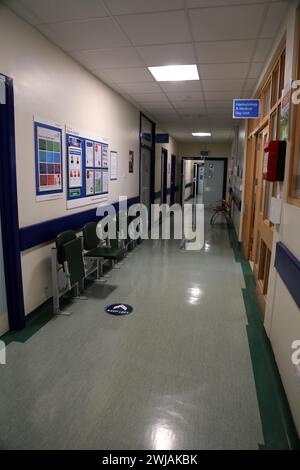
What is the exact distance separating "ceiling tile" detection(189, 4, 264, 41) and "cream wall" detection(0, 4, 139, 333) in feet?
5.18

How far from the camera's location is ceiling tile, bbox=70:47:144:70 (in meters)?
3.76

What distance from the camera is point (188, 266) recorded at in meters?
5.43

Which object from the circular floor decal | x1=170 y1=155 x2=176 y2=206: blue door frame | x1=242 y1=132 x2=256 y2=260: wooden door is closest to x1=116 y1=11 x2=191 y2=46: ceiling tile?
x1=242 y1=132 x2=256 y2=260: wooden door

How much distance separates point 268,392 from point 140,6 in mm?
3265

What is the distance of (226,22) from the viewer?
116 inches

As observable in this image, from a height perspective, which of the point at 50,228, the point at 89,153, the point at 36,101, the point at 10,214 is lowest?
the point at 50,228

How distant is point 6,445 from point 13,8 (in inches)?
132

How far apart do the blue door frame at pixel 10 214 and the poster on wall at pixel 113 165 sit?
2.81 m

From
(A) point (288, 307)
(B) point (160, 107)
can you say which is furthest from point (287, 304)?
(B) point (160, 107)

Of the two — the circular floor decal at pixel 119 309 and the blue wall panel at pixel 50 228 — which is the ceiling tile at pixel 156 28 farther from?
the circular floor decal at pixel 119 309

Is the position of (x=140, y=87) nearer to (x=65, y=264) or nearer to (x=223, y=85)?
(x=223, y=85)

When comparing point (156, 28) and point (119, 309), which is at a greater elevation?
point (156, 28)
